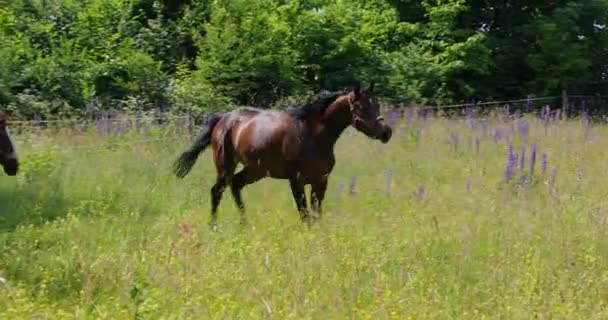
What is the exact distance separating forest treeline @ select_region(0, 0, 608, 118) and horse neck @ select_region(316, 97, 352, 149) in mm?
6518

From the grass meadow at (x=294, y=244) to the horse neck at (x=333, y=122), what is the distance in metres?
0.78

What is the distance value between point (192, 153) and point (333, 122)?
6.62 ft

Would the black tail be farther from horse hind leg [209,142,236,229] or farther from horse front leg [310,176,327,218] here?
horse front leg [310,176,327,218]

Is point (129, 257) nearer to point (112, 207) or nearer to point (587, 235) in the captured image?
point (112, 207)

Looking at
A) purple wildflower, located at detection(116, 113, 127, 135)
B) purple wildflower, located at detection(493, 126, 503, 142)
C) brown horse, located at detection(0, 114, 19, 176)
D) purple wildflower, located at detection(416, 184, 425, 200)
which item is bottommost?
purple wildflower, located at detection(493, 126, 503, 142)

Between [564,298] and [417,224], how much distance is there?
2087 mm

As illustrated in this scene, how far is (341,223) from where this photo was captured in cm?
648

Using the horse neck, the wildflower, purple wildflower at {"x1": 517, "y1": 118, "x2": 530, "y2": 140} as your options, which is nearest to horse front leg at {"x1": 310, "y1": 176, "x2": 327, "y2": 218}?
the horse neck

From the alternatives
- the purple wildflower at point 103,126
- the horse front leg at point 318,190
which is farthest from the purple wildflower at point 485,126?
the purple wildflower at point 103,126

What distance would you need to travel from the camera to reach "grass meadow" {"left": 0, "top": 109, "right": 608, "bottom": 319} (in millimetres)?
4441

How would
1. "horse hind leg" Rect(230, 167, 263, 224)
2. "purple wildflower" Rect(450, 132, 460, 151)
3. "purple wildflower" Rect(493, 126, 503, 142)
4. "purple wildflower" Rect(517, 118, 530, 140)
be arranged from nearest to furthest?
"horse hind leg" Rect(230, 167, 263, 224) → "purple wildflower" Rect(450, 132, 460, 151) → "purple wildflower" Rect(493, 126, 503, 142) → "purple wildflower" Rect(517, 118, 530, 140)

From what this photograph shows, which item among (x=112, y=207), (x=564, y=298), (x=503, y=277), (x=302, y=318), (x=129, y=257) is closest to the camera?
(x=302, y=318)

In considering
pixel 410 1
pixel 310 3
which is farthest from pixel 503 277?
pixel 410 1

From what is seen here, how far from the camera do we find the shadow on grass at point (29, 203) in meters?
6.78
